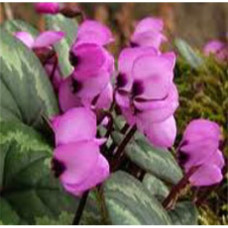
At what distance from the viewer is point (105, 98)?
1171 millimetres

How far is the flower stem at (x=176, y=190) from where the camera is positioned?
1.23 m

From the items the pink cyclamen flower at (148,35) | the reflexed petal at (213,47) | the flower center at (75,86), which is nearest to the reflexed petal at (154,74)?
the flower center at (75,86)

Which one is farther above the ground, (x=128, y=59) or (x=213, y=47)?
(x=128, y=59)

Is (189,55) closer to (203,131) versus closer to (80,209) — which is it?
(203,131)

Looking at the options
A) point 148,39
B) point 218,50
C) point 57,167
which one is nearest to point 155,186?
point 148,39

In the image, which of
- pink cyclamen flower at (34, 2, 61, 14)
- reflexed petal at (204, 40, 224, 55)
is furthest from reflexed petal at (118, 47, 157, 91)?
reflexed petal at (204, 40, 224, 55)

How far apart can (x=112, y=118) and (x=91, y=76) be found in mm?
68

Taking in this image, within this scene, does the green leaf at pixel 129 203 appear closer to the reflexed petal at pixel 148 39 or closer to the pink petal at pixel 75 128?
the pink petal at pixel 75 128

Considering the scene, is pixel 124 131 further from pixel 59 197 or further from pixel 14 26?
pixel 14 26

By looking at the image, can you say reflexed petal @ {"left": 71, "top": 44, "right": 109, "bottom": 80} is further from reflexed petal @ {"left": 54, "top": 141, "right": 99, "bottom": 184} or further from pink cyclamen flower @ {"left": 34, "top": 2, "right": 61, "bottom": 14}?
pink cyclamen flower @ {"left": 34, "top": 2, "right": 61, "bottom": 14}

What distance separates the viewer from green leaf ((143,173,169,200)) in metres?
1.33

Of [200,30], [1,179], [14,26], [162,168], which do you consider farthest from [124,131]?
[200,30]

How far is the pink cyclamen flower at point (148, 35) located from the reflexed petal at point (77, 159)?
13.1 inches

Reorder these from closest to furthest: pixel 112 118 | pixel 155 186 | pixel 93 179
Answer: pixel 93 179, pixel 112 118, pixel 155 186
